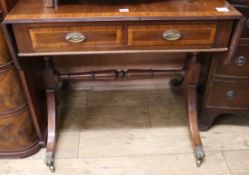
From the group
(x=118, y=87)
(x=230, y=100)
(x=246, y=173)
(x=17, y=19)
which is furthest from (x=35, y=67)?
(x=246, y=173)

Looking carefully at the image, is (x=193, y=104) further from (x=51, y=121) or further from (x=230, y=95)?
(x=51, y=121)

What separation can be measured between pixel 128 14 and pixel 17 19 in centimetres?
44

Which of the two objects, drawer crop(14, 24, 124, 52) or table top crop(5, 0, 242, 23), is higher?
table top crop(5, 0, 242, 23)

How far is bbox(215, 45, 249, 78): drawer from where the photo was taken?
1.34 metres

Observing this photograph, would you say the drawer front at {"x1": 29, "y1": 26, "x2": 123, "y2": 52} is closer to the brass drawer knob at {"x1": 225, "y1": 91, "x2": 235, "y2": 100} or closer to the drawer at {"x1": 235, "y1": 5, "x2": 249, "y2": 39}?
the drawer at {"x1": 235, "y1": 5, "x2": 249, "y2": 39}

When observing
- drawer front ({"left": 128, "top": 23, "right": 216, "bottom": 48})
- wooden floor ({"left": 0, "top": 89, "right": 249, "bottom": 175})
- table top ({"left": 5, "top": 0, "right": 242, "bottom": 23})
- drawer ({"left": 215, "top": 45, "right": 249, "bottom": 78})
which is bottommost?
wooden floor ({"left": 0, "top": 89, "right": 249, "bottom": 175})

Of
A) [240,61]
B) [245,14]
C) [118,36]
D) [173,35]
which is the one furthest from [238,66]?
[118,36]

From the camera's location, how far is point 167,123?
170 centimetres

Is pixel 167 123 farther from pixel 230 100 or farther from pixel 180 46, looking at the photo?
pixel 180 46

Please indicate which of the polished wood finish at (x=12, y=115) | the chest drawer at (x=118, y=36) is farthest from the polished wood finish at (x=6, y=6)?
the chest drawer at (x=118, y=36)

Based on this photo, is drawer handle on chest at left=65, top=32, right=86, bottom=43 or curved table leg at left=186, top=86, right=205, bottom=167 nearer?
drawer handle on chest at left=65, top=32, right=86, bottom=43

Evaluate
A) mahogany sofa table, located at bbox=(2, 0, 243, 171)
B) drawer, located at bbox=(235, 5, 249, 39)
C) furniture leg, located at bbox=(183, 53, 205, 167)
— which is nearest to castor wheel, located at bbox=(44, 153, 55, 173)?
mahogany sofa table, located at bbox=(2, 0, 243, 171)

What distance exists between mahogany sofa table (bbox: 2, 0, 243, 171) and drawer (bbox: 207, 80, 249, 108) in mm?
337

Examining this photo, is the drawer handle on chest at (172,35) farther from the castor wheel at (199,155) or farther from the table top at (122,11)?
the castor wheel at (199,155)
